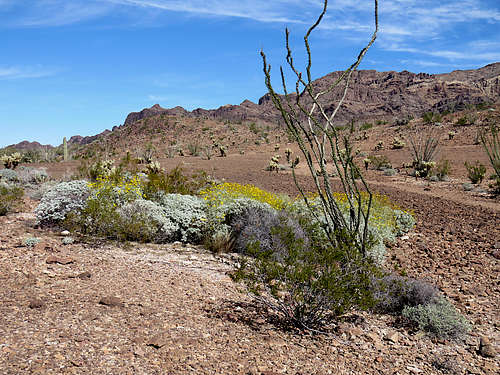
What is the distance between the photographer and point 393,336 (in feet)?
15.1

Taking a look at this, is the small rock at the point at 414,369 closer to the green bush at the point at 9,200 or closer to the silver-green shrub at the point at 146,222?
the silver-green shrub at the point at 146,222

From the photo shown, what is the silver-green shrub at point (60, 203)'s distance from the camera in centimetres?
768

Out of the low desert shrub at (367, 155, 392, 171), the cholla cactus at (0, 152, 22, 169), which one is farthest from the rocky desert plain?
the low desert shrub at (367, 155, 392, 171)

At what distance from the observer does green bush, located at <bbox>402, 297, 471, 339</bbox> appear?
4.68m

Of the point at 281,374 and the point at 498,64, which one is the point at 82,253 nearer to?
the point at 281,374

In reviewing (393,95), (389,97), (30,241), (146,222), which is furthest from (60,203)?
(393,95)

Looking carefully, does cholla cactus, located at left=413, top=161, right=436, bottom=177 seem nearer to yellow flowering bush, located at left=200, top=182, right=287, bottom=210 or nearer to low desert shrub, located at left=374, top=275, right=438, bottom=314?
yellow flowering bush, located at left=200, top=182, right=287, bottom=210

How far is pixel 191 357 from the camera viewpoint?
11.6 ft

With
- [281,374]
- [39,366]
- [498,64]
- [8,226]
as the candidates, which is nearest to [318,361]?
[281,374]

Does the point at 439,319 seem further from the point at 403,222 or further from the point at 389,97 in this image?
the point at 389,97

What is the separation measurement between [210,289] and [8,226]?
4.74 meters

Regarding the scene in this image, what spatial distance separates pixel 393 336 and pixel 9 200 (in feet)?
27.3

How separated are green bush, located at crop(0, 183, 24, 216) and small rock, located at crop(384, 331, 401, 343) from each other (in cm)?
820

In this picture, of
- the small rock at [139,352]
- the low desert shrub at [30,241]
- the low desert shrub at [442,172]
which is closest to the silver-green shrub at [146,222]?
the low desert shrub at [30,241]
